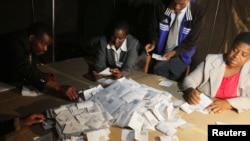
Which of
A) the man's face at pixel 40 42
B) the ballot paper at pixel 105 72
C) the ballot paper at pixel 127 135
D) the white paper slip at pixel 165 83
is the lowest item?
the ballot paper at pixel 127 135

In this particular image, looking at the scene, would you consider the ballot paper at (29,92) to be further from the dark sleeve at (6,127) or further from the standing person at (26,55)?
the dark sleeve at (6,127)

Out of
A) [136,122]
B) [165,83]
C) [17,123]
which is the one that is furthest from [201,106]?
[17,123]

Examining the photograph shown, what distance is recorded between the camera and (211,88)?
2.12 meters

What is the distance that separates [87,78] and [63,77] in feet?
0.74

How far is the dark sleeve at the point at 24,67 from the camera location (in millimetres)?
2133

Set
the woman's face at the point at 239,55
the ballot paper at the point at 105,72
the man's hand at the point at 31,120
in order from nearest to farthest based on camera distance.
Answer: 1. the man's hand at the point at 31,120
2. the woman's face at the point at 239,55
3. the ballot paper at the point at 105,72

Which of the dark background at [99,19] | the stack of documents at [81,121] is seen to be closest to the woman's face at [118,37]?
the dark background at [99,19]

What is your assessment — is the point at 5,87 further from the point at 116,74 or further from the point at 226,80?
the point at 226,80

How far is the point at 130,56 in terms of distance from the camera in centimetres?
269

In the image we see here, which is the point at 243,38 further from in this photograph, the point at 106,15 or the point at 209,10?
the point at 106,15

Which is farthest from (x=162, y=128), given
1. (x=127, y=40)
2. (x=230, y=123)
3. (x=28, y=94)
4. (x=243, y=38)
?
(x=127, y=40)

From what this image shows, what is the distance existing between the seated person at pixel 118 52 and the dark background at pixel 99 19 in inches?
27.5

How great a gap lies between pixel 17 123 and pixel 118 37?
4.30 feet

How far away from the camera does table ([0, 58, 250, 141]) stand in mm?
1616
